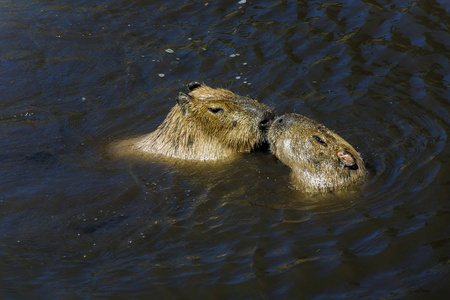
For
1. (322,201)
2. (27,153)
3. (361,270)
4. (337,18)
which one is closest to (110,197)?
(27,153)

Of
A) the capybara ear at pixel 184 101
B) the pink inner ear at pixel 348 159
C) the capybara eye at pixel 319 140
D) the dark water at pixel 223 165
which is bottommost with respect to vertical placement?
the dark water at pixel 223 165

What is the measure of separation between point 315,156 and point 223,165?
1.25 metres

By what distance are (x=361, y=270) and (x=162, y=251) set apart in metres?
1.61

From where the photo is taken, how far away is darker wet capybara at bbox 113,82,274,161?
6.17m

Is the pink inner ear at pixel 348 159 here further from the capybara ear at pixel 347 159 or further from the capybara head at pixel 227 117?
the capybara head at pixel 227 117

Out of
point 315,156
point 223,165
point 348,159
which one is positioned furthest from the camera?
point 223,165

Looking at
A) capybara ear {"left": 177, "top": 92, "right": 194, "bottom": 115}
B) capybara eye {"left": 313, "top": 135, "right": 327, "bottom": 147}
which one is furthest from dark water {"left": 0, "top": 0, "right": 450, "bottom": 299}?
capybara ear {"left": 177, "top": 92, "right": 194, "bottom": 115}

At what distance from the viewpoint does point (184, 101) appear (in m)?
6.29

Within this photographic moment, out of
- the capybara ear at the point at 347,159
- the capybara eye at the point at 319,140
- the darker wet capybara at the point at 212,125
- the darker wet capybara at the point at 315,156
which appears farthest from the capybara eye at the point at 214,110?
the capybara ear at the point at 347,159

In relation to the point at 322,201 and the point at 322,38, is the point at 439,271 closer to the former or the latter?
the point at 322,201

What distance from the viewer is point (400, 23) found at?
7980 mm

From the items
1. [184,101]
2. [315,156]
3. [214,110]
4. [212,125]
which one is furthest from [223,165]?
[315,156]

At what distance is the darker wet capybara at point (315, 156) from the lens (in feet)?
17.0

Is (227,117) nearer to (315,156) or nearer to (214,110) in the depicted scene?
(214,110)
